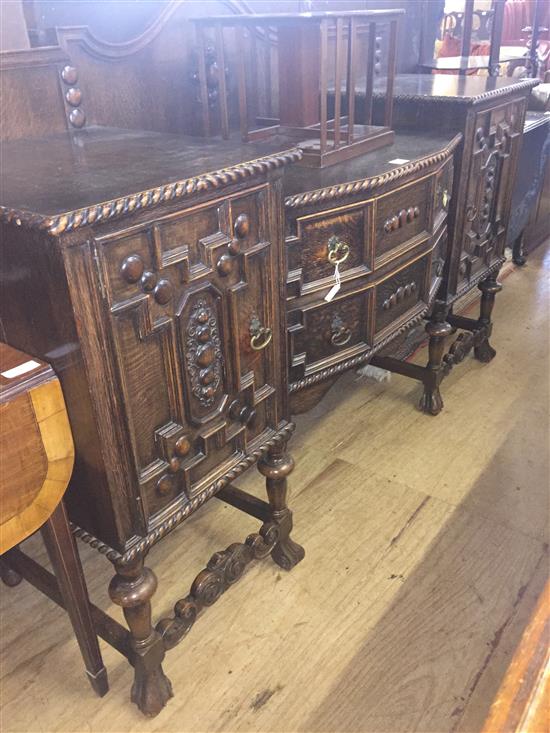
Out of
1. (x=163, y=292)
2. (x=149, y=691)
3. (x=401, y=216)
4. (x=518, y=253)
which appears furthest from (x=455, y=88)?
(x=149, y=691)

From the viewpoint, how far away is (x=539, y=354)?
2879 mm

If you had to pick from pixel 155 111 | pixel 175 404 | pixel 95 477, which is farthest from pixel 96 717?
pixel 155 111

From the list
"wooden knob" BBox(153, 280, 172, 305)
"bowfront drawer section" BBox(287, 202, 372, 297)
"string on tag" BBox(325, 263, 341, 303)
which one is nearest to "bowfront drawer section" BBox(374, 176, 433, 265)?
"bowfront drawer section" BBox(287, 202, 372, 297)

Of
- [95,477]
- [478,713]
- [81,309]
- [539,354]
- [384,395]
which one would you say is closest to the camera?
[81,309]

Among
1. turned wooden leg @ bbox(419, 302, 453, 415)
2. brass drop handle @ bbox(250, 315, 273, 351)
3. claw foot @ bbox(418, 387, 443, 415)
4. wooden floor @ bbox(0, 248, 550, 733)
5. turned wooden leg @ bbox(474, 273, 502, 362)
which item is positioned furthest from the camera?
turned wooden leg @ bbox(474, 273, 502, 362)

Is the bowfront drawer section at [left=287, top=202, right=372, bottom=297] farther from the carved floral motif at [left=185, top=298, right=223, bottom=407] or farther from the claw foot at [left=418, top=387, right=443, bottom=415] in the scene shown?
the claw foot at [left=418, top=387, right=443, bottom=415]

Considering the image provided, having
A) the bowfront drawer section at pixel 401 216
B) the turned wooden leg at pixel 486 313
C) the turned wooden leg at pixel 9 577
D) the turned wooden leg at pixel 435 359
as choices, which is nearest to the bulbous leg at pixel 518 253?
the turned wooden leg at pixel 486 313

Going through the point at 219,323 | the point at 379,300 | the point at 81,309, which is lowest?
the point at 379,300

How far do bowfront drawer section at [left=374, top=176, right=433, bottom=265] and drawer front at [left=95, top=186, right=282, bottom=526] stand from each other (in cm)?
48

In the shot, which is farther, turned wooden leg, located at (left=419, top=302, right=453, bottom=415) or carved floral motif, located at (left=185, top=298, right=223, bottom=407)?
turned wooden leg, located at (left=419, top=302, right=453, bottom=415)

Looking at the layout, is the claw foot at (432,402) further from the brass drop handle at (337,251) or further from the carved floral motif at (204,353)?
the carved floral motif at (204,353)

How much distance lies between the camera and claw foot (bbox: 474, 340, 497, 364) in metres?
2.81

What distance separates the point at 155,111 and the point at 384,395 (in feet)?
4.49

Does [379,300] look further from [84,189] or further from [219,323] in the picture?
[84,189]
